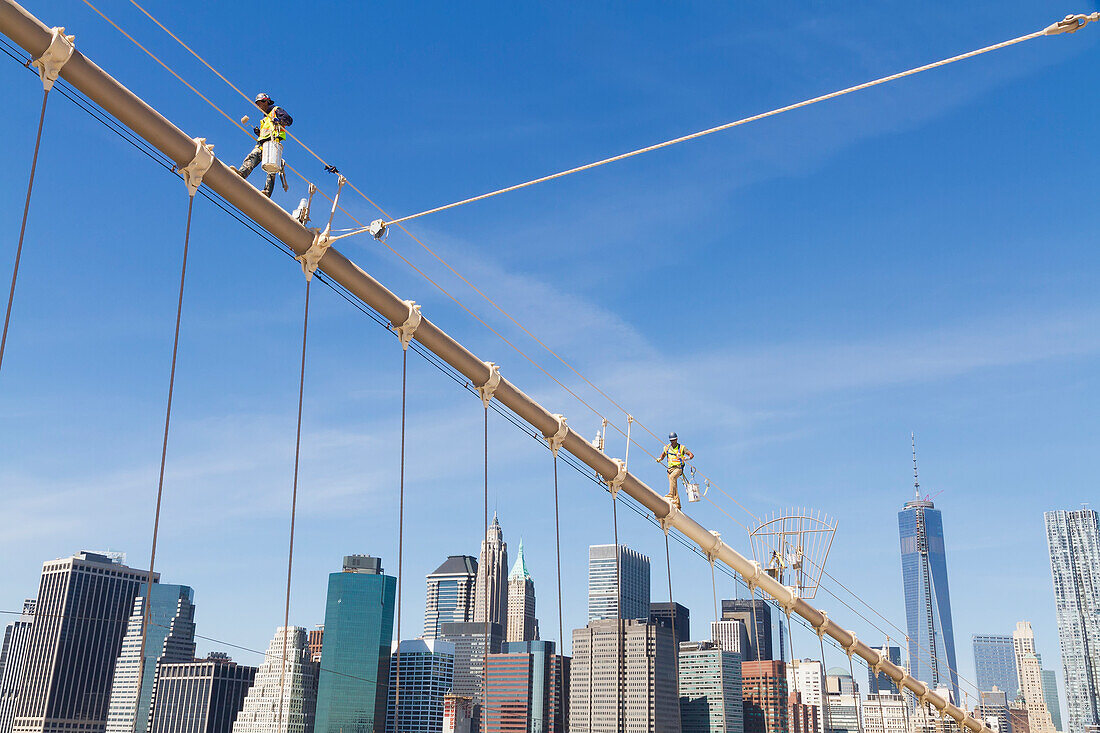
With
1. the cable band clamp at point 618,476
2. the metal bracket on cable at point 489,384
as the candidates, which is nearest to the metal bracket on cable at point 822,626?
the cable band clamp at point 618,476

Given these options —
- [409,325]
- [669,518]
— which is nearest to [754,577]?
[669,518]

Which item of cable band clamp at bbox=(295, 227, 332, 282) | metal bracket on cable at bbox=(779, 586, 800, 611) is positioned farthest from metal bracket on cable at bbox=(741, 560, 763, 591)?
cable band clamp at bbox=(295, 227, 332, 282)

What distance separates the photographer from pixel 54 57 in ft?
38.6

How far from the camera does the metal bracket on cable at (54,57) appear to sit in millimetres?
11703

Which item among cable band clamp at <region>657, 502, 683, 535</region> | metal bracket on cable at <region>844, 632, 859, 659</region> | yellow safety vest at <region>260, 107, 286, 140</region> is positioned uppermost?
yellow safety vest at <region>260, 107, 286, 140</region>

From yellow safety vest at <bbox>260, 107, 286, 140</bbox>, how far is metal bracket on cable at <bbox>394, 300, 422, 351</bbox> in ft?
13.6

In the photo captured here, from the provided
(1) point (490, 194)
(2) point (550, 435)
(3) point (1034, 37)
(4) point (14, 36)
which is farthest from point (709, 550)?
(4) point (14, 36)

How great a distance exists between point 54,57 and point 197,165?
2203 millimetres

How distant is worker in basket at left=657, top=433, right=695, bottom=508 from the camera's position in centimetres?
2688

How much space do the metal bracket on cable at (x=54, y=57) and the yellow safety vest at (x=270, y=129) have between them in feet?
9.16

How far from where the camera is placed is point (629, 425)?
24719 millimetres

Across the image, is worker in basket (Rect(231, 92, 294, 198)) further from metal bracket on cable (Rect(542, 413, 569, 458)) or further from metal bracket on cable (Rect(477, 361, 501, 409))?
metal bracket on cable (Rect(542, 413, 569, 458))

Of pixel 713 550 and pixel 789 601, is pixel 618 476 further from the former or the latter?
pixel 789 601

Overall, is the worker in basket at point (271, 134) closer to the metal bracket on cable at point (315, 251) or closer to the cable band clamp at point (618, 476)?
the metal bracket on cable at point (315, 251)
